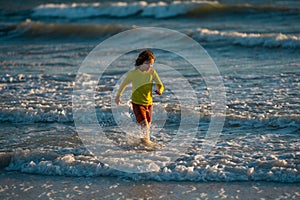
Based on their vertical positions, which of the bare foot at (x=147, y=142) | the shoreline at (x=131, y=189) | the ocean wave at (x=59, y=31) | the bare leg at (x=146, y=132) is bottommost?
the shoreline at (x=131, y=189)

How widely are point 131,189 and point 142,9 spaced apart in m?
Answer: 20.6

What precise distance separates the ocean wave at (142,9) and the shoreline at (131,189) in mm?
15907

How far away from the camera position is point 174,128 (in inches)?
318

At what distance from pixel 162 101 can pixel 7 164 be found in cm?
344

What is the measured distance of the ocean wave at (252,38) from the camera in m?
14.7

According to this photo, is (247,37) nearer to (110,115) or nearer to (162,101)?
(162,101)

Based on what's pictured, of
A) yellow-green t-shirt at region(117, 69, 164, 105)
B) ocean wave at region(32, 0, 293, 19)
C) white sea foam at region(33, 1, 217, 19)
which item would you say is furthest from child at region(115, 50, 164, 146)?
white sea foam at region(33, 1, 217, 19)

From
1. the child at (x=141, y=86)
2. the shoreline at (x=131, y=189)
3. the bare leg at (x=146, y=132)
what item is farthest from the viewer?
the bare leg at (x=146, y=132)

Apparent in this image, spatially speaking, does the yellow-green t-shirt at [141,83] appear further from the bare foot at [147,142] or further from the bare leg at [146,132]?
the bare foot at [147,142]

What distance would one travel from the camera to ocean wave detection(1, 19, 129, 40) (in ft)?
67.2

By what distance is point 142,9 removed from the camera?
2588 centimetres

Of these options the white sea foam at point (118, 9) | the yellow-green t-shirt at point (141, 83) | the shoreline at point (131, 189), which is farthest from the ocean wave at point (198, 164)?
the white sea foam at point (118, 9)

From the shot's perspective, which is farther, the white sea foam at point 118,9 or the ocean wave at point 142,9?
the white sea foam at point 118,9

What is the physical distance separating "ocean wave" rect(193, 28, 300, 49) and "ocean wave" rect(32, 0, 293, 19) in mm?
4853
